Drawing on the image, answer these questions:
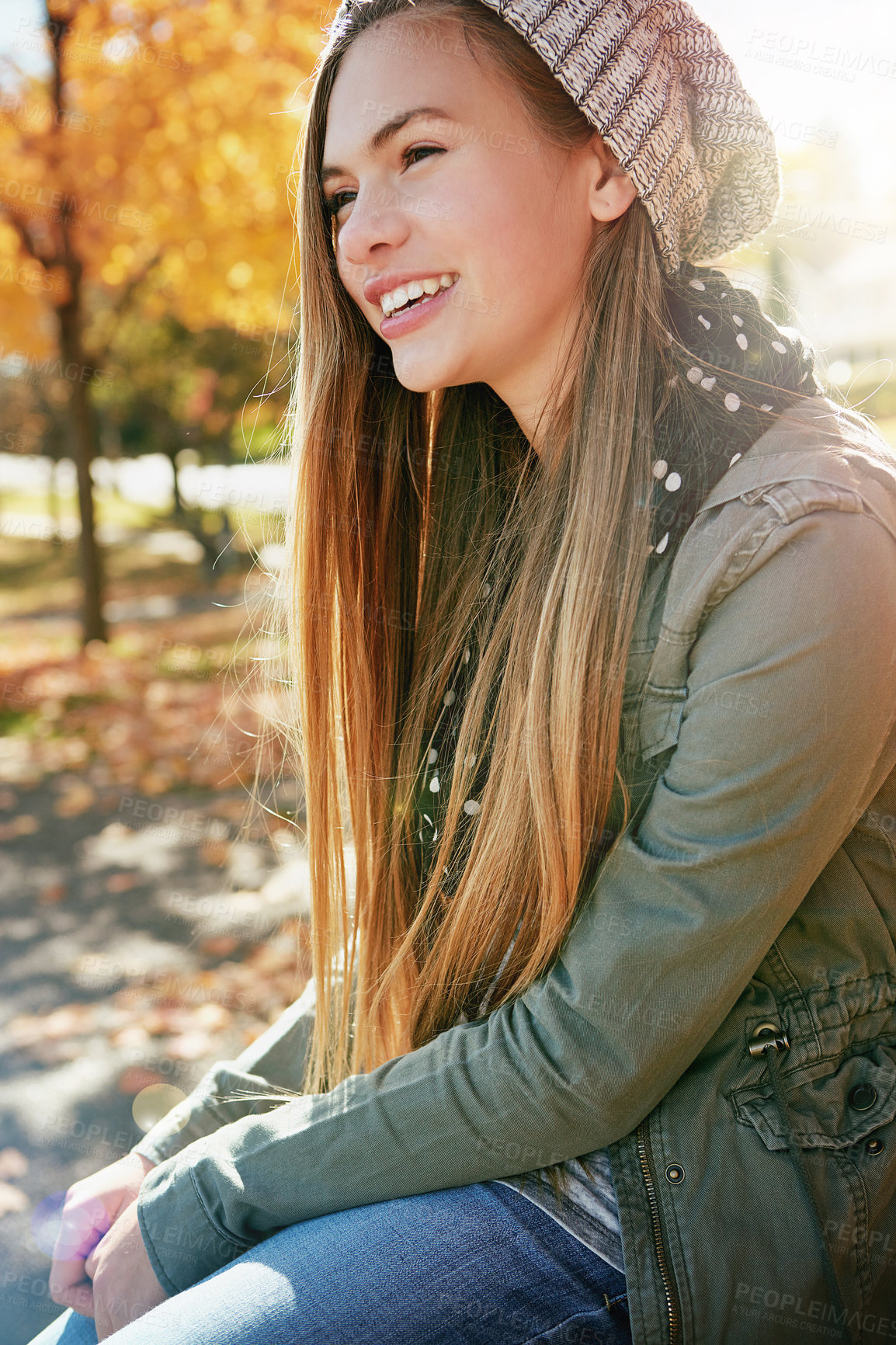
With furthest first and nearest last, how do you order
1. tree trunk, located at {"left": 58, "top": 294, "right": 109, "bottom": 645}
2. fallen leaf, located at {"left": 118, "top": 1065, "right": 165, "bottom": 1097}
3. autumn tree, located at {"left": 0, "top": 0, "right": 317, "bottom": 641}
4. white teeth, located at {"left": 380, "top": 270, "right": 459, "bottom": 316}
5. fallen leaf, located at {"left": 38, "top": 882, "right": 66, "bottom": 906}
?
tree trunk, located at {"left": 58, "top": 294, "right": 109, "bottom": 645} → autumn tree, located at {"left": 0, "top": 0, "right": 317, "bottom": 641} → fallen leaf, located at {"left": 38, "top": 882, "right": 66, "bottom": 906} → fallen leaf, located at {"left": 118, "top": 1065, "right": 165, "bottom": 1097} → white teeth, located at {"left": 380, "top": 270, "right": 459, "bottom": 316}

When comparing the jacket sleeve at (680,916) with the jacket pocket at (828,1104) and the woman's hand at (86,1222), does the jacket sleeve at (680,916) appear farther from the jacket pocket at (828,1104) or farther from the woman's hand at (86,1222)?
the woman's hand at (86,1222)

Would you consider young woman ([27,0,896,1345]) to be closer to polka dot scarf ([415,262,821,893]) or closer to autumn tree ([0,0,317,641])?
polka dot scarf ([415,262,821,893])

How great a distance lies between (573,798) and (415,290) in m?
0.98

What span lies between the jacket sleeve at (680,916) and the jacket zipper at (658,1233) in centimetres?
3

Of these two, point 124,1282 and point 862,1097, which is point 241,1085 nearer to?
point 124,1282

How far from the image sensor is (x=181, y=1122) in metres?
1.96

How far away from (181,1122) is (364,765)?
0.78 m

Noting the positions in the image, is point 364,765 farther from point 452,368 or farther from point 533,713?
point 452,368

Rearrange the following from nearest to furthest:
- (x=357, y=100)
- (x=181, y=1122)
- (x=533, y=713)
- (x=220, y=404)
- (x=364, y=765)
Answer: (x=533, y=713), (x=357, y=100), (x=181, y=1122), (x=364, y=765), (x=220, y=404)

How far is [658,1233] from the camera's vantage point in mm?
1445

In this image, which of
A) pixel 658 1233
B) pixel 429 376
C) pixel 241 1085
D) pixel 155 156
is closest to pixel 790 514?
pixel 429 376

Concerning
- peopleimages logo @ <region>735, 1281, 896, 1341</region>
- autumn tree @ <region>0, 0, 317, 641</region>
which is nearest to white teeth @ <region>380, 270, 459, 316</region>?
peopleimages logo @ <region>735, 1281, 896, 1341</region>

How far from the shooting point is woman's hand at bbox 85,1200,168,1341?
1.66 metres

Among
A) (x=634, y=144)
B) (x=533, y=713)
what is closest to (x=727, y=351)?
(x=634, y=144)
